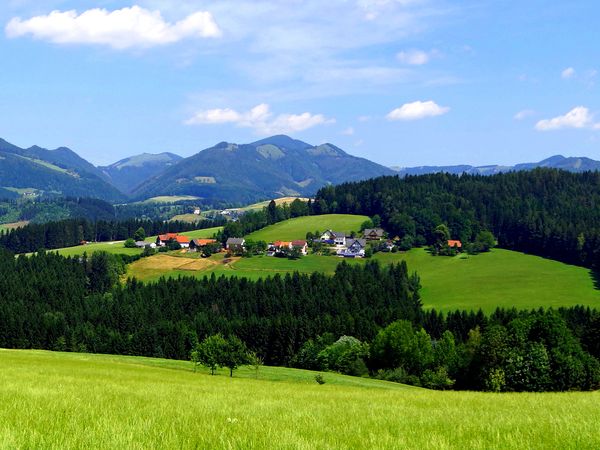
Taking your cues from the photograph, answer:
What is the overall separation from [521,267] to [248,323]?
10241 centimetres

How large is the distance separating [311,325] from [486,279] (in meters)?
75.5

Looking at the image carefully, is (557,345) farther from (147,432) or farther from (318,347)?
(147,432)

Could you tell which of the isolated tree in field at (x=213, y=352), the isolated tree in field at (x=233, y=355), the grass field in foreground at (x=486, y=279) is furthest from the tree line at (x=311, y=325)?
the grass field in foreground at (x=486, y=279)

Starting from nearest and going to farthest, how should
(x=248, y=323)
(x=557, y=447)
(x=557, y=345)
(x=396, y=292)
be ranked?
(x=557, y=447)
(x=557, y=345)
(x=248, y=323)
(x=396, y=292)

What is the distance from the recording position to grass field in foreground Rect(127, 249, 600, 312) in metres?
148

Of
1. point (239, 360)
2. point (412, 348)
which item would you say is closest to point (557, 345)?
point (412, 348)

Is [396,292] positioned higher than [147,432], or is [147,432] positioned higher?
[147,432]

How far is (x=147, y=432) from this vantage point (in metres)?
11.2

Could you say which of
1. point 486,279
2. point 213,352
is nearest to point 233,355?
point 213,352

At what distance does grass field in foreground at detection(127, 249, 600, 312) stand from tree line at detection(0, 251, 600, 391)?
8790 millimetres

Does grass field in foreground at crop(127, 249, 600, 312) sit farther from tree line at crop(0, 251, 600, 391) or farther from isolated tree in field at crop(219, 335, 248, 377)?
isolated tree in field at crop(219, 335, 248, 377)

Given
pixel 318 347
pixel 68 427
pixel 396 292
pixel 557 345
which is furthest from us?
pixel 396 292

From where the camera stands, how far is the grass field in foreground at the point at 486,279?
14750 cm

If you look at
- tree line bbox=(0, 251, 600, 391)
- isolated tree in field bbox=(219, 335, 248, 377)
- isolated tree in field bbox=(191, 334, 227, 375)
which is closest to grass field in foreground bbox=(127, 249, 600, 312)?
tree line bbox=(0, 251, 600, 391)
